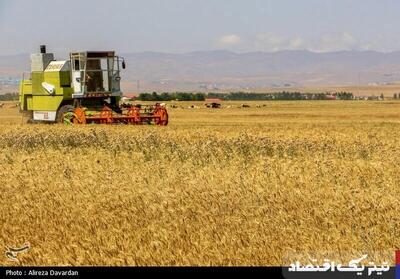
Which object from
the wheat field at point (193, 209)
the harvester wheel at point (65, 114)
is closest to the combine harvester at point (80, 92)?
the harvester wheel at point (65, 114)

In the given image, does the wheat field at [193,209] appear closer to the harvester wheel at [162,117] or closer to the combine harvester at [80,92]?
the harvester wheel at [162,117]

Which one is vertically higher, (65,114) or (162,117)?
(65,114)

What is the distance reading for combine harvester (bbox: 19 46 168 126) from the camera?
3012 cm

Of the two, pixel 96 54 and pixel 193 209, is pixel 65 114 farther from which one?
pixel 193 209

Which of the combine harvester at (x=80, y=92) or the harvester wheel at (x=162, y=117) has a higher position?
the combine harvester at (x=80, y=92)

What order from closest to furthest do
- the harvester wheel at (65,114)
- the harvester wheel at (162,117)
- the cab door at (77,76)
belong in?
the harvester wheel at (65,114), the harvester wheel at (162,117), the cab door at (77,76)

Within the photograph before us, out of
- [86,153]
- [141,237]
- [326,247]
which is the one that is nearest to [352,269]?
[326,247]

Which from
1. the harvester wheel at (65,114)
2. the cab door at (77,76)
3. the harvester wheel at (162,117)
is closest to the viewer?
the harvester wheel at (65,114)

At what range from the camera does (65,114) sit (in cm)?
3031

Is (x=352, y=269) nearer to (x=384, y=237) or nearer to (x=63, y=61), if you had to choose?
(x=384, y=237)

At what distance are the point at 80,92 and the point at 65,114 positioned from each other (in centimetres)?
124

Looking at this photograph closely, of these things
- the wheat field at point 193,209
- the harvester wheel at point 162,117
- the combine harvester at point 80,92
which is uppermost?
the combine harvester at point 80,92

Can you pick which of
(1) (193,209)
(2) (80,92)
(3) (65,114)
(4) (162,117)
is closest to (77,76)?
(2) (80,92)

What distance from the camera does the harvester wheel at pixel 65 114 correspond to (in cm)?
3009
